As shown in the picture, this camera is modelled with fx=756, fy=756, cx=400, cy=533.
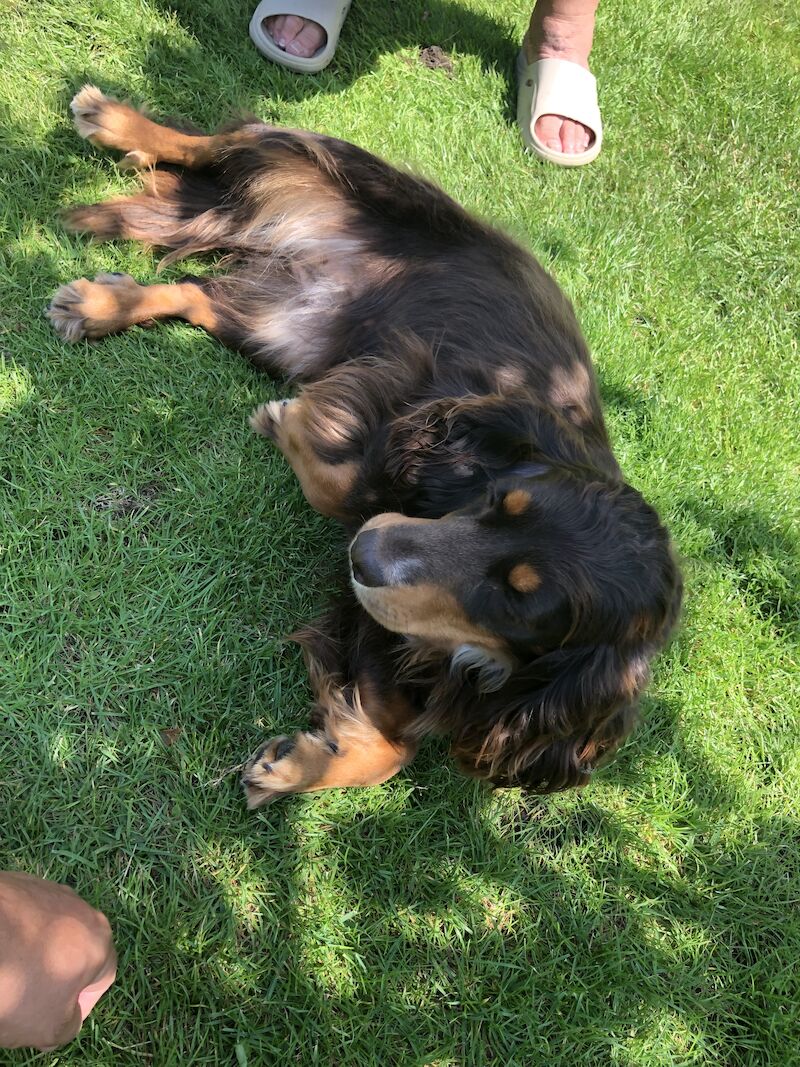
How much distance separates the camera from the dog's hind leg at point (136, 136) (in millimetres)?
3047

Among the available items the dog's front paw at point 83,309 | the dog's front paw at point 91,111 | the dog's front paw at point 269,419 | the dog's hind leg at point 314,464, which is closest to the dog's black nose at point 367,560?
the dog's hind leg at point 314,464

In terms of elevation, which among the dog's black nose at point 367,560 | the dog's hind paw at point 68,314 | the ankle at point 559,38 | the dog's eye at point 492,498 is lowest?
the dog's black nose at point 367,560

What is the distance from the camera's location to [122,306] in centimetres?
281

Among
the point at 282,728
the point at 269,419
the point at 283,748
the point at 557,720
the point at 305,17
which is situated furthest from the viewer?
the point at 305,17

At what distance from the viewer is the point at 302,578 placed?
2766 millimetres

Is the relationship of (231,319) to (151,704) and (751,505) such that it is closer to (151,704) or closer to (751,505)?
(151,704)

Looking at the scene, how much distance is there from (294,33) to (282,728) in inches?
131

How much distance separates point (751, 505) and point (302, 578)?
2212 mm

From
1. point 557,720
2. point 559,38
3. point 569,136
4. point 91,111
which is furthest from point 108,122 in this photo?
point 557,720

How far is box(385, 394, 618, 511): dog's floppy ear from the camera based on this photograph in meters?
2.25

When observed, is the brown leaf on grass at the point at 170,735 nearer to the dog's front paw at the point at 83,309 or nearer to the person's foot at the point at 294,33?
the dog's front paw at the point at 83,309

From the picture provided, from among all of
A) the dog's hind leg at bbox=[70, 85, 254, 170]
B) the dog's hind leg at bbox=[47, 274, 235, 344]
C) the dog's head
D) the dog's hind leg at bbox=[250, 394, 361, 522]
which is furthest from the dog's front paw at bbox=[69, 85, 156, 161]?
the dog's head

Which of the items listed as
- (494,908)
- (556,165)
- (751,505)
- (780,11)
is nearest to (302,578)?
(494,908)

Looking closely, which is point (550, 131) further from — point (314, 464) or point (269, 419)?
point (314, 464)
